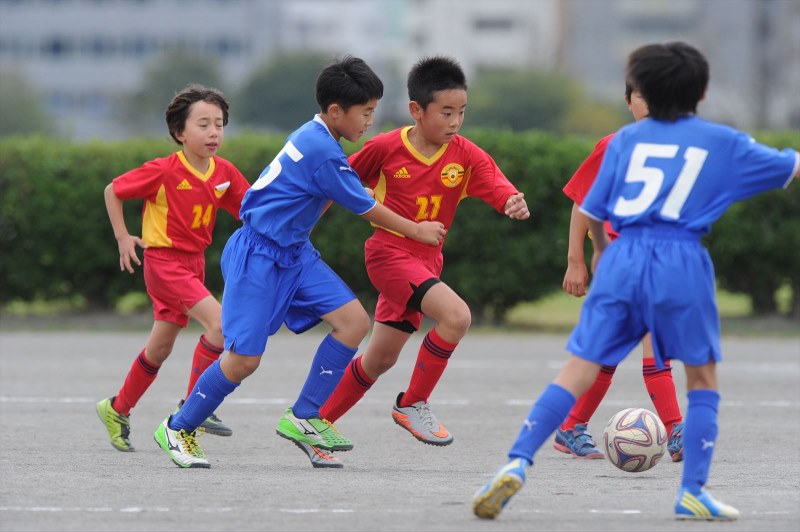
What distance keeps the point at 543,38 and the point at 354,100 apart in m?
115

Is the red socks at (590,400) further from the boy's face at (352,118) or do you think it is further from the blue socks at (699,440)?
the blue socks at (699,440)

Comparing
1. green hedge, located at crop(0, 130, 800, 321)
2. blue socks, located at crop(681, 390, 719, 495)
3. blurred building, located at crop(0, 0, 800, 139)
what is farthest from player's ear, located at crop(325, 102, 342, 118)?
blurred building, located at crop(0, 0, 800, 139)

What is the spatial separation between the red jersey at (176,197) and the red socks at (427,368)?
143 cm

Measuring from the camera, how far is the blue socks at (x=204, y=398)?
23.3 ft

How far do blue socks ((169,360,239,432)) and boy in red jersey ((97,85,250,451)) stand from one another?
803mm

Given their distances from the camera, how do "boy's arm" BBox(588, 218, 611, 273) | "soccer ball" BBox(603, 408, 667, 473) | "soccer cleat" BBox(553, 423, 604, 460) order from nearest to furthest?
"boy's arm" BBox(588, 218, 611, 273) < "soccer ball" BBox(603, 408, 667, 473) < "soccer cleat" BBox(553, 423, 604, 460)

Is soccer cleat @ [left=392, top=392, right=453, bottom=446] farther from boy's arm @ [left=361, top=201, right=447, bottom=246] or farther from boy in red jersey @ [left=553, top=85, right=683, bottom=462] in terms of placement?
boy's arm @ [left=361, top=201, right=447, bottom=246]

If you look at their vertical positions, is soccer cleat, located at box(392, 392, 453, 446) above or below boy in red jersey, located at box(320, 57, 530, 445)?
below

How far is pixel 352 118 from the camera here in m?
7.07

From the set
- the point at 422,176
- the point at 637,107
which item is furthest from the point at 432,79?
the point at 637,107

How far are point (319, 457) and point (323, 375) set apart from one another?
1.38 feet

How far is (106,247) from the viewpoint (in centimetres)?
1622

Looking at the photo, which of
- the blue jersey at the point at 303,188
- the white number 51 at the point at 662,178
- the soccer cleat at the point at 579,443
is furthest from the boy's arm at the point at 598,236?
the soccer cleat at the point at 579,443

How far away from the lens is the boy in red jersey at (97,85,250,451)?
8008 millimetres
